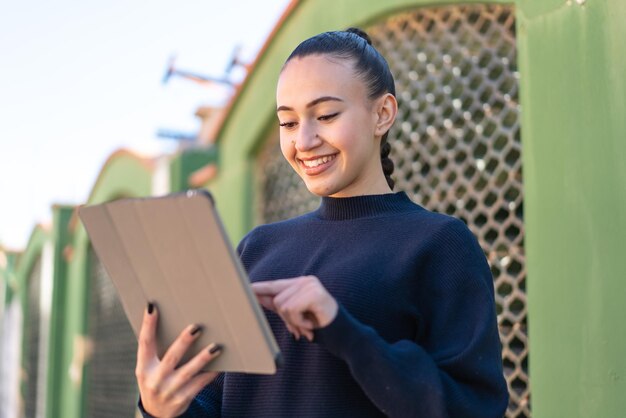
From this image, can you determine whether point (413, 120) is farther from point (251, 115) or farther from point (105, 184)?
point (105, 184)

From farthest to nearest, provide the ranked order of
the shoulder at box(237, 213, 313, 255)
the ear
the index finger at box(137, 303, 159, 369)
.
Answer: the shoulder at box(237, 213, 313, 255) < the ear < the index finger at box(137, 303, 159, 369)

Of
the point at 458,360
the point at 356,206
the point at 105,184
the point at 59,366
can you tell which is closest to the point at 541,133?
the point at 356,206

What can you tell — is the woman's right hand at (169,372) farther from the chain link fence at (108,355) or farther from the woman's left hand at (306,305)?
the chain link fence at (108,355)

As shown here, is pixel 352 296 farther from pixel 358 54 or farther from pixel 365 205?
pixel 358 54

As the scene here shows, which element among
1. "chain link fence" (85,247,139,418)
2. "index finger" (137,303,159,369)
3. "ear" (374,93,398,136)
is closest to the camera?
"index finger" (137,303,159,369)

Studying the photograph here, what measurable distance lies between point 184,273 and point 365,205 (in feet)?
1.44

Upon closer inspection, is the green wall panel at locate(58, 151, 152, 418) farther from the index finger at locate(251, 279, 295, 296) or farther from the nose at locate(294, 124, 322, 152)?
the index finger at locate(251, 279, 295, 296)

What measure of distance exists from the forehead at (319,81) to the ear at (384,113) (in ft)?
0.21

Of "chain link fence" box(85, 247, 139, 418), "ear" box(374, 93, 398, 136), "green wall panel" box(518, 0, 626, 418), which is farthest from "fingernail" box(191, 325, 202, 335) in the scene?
"chain link fence" box(85, 247, 139, 418)

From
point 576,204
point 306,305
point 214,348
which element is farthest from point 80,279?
point 306,305

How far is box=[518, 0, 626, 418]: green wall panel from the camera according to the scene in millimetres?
2400

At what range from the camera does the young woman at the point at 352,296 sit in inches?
52.6

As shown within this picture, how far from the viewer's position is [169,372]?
1.39 meters

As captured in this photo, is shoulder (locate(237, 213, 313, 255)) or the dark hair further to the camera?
shoulder (locate(237, 213, 313, 255))
